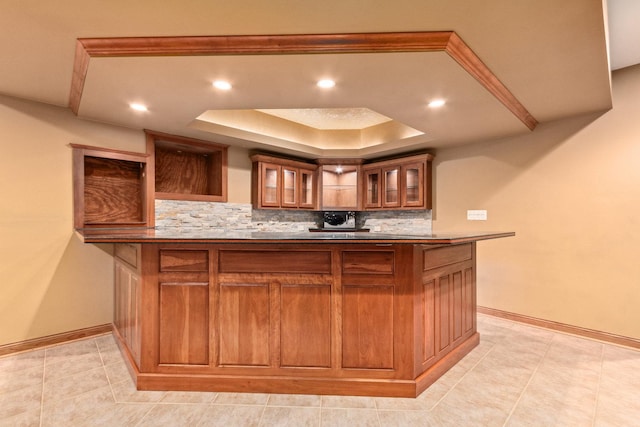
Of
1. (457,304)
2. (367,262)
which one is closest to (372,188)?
(457,304)

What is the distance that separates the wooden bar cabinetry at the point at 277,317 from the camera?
2.00 m

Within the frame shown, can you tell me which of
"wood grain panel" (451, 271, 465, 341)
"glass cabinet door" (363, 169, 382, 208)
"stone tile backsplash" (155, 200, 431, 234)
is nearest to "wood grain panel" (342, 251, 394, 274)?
"wood grain panel" (451, 271, 465, 341)

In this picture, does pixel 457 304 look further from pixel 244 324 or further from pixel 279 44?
pixel 279 44

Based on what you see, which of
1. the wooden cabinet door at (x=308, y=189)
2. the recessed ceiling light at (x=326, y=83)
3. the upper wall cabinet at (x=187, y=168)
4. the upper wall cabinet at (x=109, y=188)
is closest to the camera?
the recessed ceiling light at (x=326, y=83)

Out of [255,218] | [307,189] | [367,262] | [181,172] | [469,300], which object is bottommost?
[469,300]

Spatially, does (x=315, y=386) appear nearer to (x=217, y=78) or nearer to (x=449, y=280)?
(x=449, y=280)

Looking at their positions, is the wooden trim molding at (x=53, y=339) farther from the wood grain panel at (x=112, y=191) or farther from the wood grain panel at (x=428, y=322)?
the wood grain panel at (x=428, y=322)

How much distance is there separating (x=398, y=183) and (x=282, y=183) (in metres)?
1.80

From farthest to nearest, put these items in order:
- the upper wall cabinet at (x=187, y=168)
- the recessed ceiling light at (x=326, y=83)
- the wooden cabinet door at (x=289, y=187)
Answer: the wooden cabinet door at (x=289, y=187) < the upper wall cabinet at (x=187, y=168) < the recessed ceiling light at (x=326, y=83)

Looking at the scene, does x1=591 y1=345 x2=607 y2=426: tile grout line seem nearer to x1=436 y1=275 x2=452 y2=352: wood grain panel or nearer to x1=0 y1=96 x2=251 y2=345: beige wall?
x1=436 y1=275 x2=452 y2=352: wood grain panel

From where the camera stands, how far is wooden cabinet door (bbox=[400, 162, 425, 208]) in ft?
14.4

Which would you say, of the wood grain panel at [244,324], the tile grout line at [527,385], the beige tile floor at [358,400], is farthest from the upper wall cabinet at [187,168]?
the tile grout line at [527,385]

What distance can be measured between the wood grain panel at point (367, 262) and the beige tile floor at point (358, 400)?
32.9 inches

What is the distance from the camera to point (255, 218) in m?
4.51
